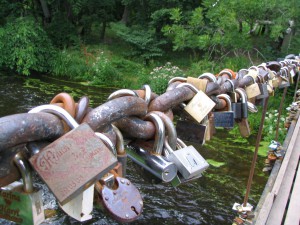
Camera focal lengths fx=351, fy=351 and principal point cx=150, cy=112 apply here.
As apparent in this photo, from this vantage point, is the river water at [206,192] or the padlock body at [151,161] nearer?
the padlock body at [151,161]

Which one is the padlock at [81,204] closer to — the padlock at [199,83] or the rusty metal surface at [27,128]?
the rusty metal surface at [27,128]

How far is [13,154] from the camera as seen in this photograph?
0.45 meters

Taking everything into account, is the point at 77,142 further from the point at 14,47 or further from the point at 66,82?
the point at 14,47

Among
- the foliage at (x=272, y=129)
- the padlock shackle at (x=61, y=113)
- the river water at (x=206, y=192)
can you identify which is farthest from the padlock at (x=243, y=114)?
the foliage at (x=272, y=129)

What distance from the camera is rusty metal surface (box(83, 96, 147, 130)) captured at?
56cm

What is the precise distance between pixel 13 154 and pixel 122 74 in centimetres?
1049

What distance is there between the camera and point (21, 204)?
19.5 inches

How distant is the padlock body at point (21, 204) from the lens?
0.49 metres

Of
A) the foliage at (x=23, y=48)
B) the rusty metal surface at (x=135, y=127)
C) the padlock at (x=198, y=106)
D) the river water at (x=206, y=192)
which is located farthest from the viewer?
the foliage at (x=23, y=48)

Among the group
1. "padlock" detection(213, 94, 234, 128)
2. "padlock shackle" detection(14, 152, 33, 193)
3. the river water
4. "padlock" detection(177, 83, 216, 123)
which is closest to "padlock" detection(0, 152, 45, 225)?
"padlock shackle" detection(14, 152, 33, 193)

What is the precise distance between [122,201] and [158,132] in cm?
17

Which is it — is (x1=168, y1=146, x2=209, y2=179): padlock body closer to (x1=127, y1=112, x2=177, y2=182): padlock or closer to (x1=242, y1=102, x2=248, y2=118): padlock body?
(x1=127, y1=112, x2=177, y2=182): padlock

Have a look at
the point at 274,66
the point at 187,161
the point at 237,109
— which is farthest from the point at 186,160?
the point at 274,66

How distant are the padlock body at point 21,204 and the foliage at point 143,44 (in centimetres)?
1141
